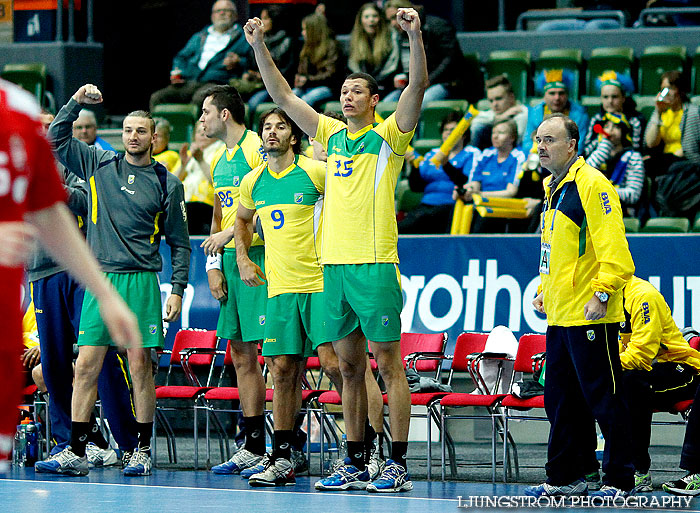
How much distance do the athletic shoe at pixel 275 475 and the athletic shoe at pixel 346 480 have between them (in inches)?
14.0

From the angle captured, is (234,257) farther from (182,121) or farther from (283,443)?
(182,121)

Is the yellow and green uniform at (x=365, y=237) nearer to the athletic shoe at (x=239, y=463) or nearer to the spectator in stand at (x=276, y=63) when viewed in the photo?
the athletic shoe at (x=239, y=463)

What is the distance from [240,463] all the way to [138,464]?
689 mm

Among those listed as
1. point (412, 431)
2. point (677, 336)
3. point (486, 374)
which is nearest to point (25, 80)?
point (412, 431)

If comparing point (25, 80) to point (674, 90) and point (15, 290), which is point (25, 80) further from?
point (15, 290)

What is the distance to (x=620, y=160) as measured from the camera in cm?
1105

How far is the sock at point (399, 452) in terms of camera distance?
7.29 meters

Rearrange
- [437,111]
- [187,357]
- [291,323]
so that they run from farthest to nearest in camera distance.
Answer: [437,111]
[187,357]
[291,323]

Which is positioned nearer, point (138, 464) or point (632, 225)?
point (138, 464)

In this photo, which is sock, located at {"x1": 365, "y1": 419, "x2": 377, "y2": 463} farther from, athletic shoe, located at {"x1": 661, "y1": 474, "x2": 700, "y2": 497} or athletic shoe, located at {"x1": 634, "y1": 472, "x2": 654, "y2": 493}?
athletic shoe, located at {"x1": 661, "y1": 474, "x2": 700, "y2": 497}

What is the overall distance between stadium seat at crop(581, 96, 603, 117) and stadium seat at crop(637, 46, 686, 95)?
31.6 inches

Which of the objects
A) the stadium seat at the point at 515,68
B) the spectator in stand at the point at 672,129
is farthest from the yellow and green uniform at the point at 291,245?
the stadium seat at the point at 515,68

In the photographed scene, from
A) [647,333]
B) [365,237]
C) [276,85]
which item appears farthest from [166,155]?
[647,333]

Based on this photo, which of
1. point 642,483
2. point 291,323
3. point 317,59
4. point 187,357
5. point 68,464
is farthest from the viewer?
point 317,59
